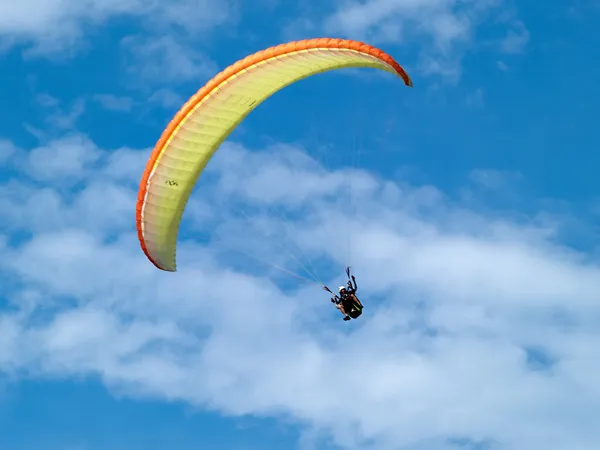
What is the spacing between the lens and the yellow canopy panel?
129 feet

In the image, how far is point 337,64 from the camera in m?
39.3

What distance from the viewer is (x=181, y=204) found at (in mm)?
40750

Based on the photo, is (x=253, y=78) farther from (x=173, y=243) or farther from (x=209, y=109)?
(x=173, y=243)

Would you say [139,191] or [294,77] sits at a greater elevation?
[294,77]

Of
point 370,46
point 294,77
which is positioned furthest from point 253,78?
point 370,46

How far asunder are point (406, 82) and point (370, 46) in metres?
1.76

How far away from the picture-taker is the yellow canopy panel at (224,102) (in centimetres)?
3925

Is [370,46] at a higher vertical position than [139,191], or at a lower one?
higher

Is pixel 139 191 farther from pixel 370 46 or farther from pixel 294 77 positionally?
pixel 370 46

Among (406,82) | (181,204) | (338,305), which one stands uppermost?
(406,82)

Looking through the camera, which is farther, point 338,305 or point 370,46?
point 338,305

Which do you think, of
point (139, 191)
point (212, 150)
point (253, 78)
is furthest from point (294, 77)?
point (139, 191)

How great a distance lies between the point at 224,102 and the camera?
39.6 m

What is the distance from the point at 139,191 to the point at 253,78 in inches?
224
